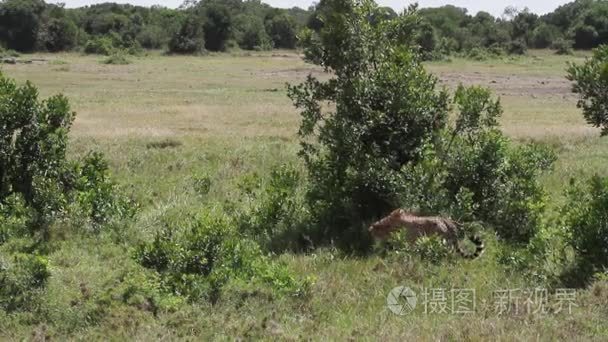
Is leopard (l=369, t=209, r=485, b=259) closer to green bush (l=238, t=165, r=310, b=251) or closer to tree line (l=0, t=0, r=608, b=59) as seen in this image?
green bush (l=238, t=165, r=310, b=251)

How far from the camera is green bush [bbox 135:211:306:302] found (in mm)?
7043

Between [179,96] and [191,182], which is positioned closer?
[191,182]

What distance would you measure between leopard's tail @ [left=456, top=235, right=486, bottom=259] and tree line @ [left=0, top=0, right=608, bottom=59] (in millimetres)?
50092

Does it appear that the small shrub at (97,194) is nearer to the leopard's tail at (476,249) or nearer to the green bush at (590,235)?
the leopard's tail at (476,249)

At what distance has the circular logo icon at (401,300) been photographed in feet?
22.0

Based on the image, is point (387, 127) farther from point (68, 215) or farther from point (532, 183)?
point (68, 215)

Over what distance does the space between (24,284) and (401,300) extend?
3.53m

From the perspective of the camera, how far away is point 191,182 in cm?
1301

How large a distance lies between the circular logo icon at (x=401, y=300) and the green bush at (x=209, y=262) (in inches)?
33.0

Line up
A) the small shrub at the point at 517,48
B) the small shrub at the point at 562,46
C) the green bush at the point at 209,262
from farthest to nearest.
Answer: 1. the small shrub at the point at 517,48
2. the small shrub at the point at 562,46
3. the green bush at the point at 209,262

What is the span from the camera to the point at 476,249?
8.45m

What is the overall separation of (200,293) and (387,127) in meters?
3.85

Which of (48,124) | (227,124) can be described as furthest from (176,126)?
(48,124)

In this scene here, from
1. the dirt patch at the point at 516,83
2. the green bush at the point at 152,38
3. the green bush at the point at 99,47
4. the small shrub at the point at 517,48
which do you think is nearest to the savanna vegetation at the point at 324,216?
the dirt patch at the point at 516,83
